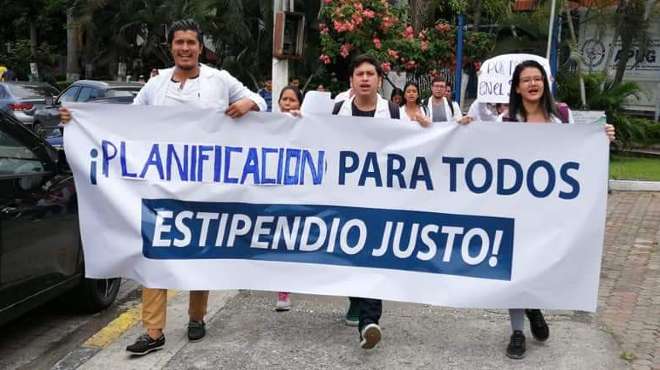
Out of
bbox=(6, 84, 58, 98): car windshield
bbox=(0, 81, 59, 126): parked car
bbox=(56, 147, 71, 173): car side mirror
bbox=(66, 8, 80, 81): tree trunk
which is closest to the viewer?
bbox=(56, 147, 71, 173): car side mirror

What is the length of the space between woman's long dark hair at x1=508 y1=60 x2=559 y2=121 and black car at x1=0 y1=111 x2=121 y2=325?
9.23ft

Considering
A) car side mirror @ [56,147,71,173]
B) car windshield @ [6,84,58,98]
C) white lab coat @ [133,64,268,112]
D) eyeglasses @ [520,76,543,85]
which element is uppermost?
eyeglasses @ [520,76,543,85]

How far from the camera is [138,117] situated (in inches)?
173

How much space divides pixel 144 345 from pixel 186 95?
1.48 m

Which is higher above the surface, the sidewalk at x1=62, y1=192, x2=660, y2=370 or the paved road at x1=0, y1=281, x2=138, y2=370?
the sidewalk at x1=62, y1=192, x2=660, y2=370

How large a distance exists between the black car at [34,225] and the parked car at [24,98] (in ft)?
45.4

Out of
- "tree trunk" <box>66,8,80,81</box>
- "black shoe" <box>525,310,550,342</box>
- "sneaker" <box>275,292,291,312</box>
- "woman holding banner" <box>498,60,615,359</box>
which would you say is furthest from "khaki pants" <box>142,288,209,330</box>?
"tree trunk" <box>66,8,80,81</box>

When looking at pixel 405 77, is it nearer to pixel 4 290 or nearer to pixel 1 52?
pixel 4 290

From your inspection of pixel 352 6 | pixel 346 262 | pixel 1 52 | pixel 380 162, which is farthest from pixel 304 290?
pixel 1 52

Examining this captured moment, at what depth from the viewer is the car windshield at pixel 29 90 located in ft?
60.5

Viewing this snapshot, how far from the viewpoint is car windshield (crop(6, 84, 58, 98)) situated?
60.5 ft

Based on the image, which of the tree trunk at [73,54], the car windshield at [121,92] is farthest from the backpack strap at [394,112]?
the tree trunk at [73,54]

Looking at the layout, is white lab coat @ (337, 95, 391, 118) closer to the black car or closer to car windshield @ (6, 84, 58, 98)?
the black car

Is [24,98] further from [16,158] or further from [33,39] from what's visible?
[33,39]
